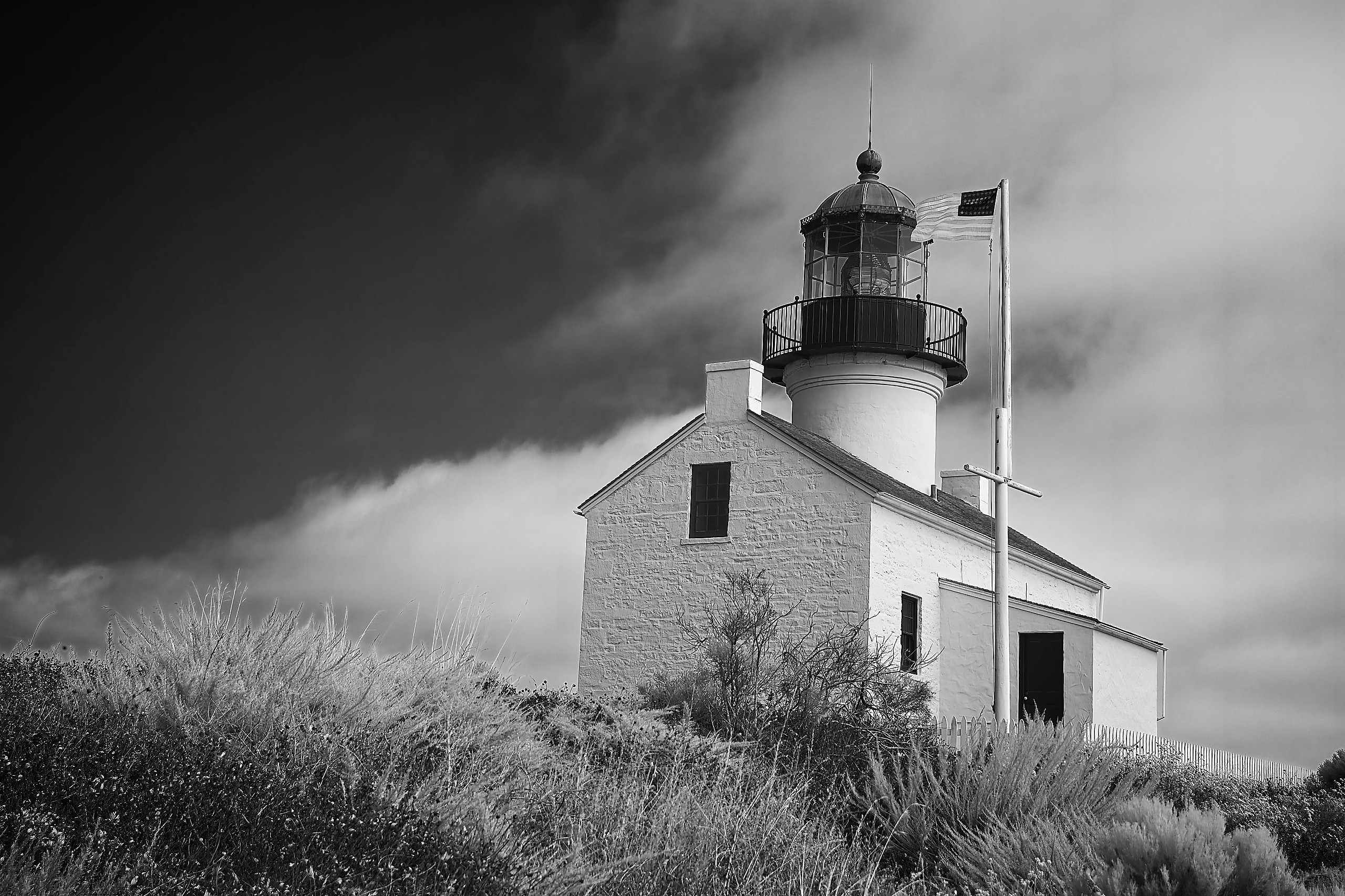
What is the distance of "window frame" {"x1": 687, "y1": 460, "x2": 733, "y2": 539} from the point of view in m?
22.3

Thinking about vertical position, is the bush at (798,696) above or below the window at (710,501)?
below

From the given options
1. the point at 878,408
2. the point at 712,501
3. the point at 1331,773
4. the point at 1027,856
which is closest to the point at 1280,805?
the point at 1331,773

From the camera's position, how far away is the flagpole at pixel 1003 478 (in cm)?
1862

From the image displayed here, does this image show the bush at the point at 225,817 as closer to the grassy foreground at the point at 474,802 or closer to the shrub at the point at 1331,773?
the grassy foreground at the point at 474,802

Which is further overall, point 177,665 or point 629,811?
point 177,665

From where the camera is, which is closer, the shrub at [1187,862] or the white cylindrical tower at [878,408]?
the shrub at [1187,862]

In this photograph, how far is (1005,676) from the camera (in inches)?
734

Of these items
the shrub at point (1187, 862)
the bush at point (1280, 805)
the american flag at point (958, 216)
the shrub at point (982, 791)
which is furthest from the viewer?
the american flag at point (958, 216)

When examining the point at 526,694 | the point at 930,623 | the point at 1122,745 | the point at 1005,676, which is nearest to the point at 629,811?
the point at 526,694

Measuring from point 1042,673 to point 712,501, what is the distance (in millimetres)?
6794

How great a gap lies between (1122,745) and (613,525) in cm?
1241

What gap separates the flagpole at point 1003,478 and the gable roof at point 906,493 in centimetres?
221

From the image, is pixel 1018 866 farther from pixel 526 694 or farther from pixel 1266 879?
pixel 526 694

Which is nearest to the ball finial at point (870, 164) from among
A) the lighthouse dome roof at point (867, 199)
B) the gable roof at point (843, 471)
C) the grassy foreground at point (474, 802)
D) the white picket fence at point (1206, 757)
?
the lighthouse dome roof at point (867, 199)
